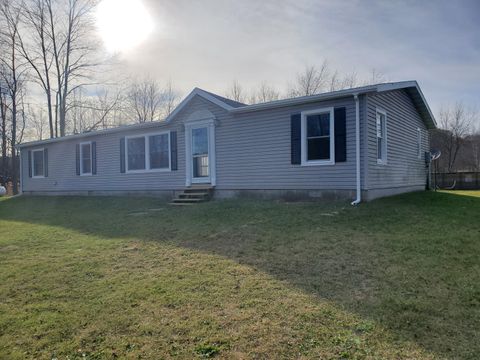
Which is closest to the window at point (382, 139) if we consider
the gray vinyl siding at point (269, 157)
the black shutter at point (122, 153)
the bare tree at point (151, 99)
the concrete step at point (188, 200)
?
the gray vinyl siding at point (269, 157)

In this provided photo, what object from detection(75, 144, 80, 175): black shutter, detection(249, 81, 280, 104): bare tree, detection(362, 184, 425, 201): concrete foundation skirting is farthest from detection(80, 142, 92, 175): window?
detection(249, 81, 280, 104): bare tree

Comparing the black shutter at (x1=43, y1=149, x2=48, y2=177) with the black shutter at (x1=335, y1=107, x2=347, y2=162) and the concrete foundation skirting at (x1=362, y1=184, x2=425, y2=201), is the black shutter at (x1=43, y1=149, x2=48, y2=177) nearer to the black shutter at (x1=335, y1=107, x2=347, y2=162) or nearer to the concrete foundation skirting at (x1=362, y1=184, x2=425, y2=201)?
the black shutter at (x1=335, y1=107, x2=347, y2=162)

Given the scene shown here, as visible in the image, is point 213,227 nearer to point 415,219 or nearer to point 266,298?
point 266,298

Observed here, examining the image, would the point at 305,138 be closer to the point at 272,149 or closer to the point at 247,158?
the point at 272,149

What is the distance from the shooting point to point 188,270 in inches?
170

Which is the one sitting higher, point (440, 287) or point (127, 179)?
point (127, 179)

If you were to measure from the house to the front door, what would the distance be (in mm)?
35

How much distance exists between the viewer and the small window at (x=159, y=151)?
12.3 m

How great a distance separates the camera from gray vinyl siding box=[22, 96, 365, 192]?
29.1ft

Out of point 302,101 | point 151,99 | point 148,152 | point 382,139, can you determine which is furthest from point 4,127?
point 382,139

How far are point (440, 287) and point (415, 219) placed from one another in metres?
3.41

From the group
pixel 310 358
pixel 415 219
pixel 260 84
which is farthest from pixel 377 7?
pixel 260 84

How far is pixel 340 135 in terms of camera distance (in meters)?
8.66

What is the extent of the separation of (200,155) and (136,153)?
3.16 metres
